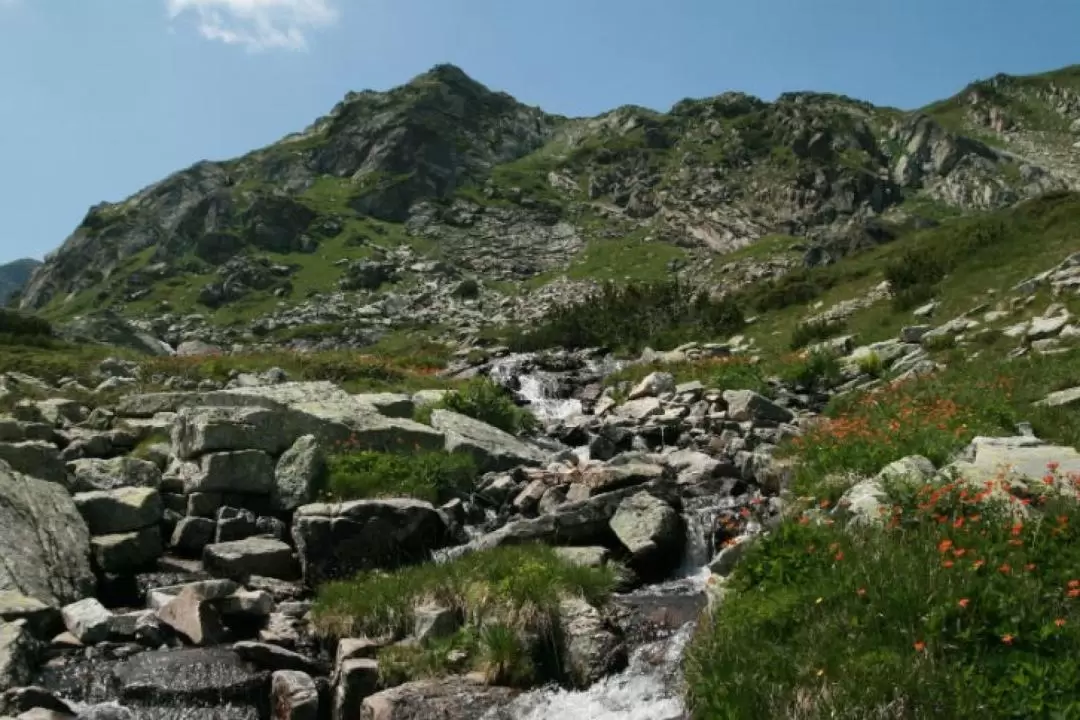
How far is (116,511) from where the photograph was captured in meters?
13.3

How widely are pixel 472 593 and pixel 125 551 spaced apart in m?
6.47

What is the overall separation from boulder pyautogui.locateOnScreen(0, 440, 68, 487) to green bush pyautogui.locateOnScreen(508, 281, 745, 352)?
108 feet

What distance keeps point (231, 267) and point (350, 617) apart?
366 feet

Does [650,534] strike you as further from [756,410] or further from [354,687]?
[756,410]

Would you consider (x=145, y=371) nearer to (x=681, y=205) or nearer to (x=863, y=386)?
(x=863, y=386)

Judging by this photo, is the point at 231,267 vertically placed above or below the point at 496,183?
→ below

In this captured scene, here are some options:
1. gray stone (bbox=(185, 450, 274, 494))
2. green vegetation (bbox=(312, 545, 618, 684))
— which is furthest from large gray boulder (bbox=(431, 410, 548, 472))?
green vegetation (bbox=(312, 545, 618, 684))

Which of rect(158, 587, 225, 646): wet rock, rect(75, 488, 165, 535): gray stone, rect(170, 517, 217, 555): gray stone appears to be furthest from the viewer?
rect(170, 517, 217, 555): gray stone

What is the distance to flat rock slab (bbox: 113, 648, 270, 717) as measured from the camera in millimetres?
8617

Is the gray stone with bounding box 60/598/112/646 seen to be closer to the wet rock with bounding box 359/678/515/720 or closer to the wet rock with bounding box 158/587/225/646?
the wet rock with bounding box 158/587/225/646

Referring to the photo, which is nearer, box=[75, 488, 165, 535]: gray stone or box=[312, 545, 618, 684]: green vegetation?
box=[312, 545, 618, 684]: green vegetation

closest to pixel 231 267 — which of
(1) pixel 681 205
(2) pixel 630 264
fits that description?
(2) pixel 630 264

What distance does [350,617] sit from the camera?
9828 mm

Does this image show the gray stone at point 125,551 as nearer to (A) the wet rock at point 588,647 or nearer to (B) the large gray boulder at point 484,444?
(B) the large gray boulder at point 484,444
